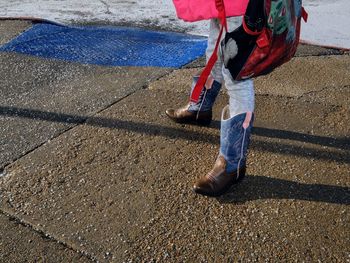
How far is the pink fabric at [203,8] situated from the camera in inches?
84.0

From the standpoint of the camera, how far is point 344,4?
576 cm

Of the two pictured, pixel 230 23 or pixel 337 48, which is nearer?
pixel 230 23

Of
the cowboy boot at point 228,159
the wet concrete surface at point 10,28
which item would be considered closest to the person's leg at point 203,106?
the cowboy boot at point 228,159

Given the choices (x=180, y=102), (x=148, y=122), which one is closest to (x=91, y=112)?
(x=148, y=122)

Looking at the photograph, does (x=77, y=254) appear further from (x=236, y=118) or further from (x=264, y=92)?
(x=264, y=92)

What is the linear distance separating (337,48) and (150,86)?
2.03m

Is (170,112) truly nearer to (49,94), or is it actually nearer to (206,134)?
(206,134)

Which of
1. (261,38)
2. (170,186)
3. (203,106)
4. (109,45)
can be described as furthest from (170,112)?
(109,45)

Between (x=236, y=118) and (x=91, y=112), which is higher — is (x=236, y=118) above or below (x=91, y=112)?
above

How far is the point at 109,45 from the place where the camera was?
4500mm

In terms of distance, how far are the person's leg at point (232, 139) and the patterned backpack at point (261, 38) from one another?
0.58 feet

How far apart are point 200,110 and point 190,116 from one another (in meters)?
0.09

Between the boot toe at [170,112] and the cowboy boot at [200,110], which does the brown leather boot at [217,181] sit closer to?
the cowboy boot at [200,110]

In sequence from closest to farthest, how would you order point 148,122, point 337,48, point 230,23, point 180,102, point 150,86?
point 230,23
point 148,122
point 180,102
point 150,86
point 337,48
